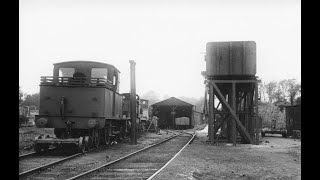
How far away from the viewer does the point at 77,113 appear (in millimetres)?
12406

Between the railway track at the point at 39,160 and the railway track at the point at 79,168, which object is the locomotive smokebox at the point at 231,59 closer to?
the railway track at the point at 79,168

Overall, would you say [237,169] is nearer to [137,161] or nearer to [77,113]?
[137,161]

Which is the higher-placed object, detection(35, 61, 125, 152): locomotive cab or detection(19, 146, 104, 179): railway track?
detection(35, 61, 125, 152): locomotive cab

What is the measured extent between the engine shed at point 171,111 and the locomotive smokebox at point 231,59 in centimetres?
2921

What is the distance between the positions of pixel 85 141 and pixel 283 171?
696cm

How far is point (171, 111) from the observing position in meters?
47.2

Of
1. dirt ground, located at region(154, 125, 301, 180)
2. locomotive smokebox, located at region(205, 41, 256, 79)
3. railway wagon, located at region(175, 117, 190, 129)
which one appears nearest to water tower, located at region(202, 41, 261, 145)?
locomotive smokebox, located at region(205, 41, 256, 79)

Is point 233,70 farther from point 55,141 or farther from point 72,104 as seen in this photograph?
point 55,141

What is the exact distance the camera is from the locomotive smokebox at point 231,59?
16953 mm

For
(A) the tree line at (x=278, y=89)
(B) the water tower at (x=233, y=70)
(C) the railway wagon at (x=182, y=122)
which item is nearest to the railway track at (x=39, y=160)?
(B) the water tower at (x=233, y=70)

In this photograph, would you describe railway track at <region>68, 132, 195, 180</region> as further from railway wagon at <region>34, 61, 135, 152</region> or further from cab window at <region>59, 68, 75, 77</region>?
cab window at <region>59, 68, 75, 77</region>

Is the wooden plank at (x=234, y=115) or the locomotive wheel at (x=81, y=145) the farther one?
the wooden plank at (x=234, y=115)

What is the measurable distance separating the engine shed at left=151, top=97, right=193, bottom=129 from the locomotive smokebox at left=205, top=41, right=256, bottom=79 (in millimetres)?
29210

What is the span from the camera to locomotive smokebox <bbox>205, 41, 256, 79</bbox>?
17.0 metres
